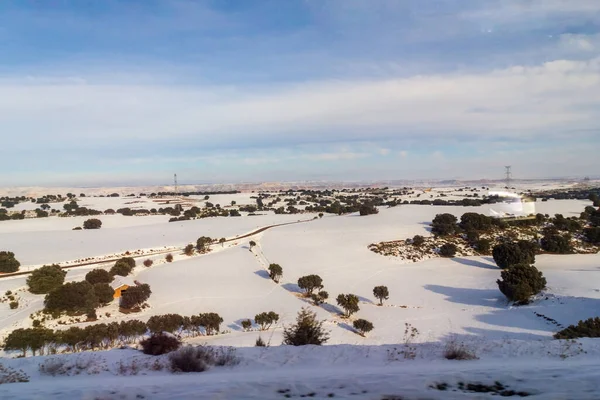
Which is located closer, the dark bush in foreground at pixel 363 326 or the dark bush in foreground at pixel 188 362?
the dark bush in foreground at pixel 188 362

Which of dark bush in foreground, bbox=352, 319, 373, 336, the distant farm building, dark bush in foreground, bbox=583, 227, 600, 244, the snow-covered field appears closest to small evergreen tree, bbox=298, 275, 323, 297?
the snow-covered field

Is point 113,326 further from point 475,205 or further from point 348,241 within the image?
point 475,205

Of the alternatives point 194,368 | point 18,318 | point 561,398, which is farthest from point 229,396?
point 18,318

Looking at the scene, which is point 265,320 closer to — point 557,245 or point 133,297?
point 133,297

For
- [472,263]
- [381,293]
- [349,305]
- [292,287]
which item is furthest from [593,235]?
[292,287]

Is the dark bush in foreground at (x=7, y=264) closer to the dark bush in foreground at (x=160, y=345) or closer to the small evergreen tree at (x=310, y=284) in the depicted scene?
the small evergreen tree at (x=310, y=284)

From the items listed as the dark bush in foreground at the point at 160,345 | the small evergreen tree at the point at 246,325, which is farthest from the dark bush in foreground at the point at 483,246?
the dark bush in foreground at the point at 160,345

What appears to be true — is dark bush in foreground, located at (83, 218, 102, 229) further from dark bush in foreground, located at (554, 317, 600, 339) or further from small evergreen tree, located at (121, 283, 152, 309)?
dark bush in foreground, located at (554, 317, 600, 339)
